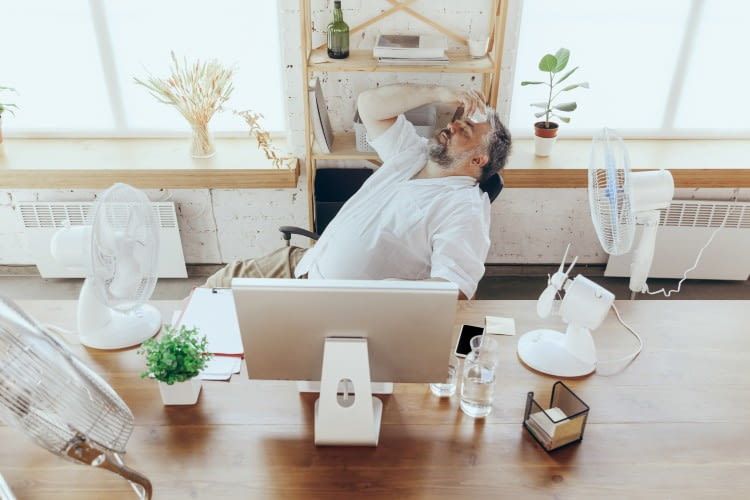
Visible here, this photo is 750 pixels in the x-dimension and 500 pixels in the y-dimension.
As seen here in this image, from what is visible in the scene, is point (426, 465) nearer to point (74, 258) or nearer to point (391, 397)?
point (391, 397)

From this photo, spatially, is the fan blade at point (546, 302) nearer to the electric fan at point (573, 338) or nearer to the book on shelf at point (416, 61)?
the electric fan at point (573, 338)

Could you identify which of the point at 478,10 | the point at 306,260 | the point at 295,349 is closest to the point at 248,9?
the point at 478,10

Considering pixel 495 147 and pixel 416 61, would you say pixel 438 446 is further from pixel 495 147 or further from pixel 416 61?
pixel 416 61

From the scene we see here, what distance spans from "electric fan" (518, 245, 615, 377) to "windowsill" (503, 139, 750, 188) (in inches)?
54.7

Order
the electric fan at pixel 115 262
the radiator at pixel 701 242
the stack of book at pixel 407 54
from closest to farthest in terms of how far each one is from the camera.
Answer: the electric fan at pixel 115 262, the stack of book at pixel 407 54, the radiator at pixel 701 242

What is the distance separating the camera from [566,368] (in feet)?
5.35

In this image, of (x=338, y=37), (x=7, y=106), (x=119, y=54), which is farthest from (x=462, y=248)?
(x=7, y=106)

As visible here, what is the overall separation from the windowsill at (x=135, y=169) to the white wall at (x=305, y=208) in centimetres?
19

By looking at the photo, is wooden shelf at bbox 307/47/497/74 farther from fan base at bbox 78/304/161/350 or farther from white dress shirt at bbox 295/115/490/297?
fan base at bbox 78/304/161/350

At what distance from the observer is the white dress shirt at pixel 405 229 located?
2074 mm

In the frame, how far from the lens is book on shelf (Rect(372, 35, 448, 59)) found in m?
2.62

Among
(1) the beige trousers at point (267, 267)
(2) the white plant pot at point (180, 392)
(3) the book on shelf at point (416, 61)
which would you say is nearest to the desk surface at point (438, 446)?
(2) the white plant pot at point (180, 392)

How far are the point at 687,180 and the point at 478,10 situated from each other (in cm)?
139

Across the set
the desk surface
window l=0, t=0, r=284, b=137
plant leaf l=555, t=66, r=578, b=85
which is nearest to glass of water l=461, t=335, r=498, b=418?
the desk surface
